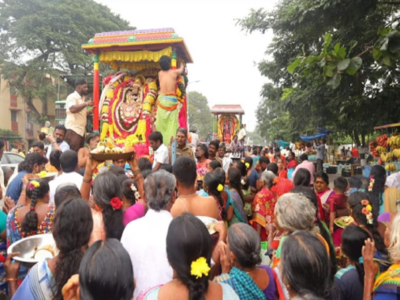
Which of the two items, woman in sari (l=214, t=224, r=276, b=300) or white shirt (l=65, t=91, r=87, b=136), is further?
white shirt (l=65, t=91, r=87, b=136)

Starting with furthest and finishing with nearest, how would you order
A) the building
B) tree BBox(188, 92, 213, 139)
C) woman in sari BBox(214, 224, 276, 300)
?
tree BBox(188, 92, 213, 139) < the building < woman in sari BBox(214, 224, 276, 300)

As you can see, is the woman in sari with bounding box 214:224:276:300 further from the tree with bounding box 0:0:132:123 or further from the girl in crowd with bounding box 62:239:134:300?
the tree with bounding box 0:0:132:123

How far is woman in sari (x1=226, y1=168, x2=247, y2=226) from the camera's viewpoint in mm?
4047

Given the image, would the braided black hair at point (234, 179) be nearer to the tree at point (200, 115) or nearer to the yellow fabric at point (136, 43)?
the yellow fabric at point (136, 43)

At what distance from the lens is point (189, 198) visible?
307 cm

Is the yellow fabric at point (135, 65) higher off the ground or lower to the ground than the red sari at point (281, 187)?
higher

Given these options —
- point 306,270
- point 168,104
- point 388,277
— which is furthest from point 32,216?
point 168,104

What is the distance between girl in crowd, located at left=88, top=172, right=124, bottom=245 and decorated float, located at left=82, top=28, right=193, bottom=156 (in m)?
5.85

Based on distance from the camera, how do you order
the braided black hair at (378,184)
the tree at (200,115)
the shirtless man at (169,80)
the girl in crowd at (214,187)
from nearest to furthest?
the girl in crowd at (214,187), the braided black hair at (378,184), the shirtless man at (169,80), the tree at (200,115)

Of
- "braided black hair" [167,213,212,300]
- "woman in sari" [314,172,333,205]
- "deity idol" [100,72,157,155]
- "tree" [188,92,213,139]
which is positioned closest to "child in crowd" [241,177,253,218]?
"woman in sari" [314,172,333,205]

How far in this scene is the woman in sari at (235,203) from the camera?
4.05 m

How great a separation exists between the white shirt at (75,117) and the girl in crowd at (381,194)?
5.33 m

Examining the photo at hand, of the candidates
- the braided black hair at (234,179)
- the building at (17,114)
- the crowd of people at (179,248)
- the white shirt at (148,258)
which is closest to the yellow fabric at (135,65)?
the braided black hair at (234,179)

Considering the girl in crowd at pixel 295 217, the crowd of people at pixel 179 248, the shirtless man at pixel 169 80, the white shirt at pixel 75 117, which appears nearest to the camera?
the crowd of people at pixel 179 248
